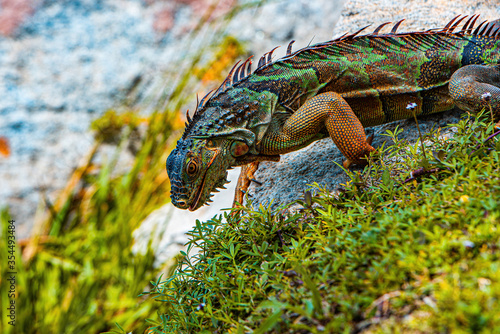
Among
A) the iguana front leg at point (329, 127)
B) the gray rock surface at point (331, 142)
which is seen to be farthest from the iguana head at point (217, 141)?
the gray rock surface at point (331, 142)

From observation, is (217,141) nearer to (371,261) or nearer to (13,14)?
(371,261)

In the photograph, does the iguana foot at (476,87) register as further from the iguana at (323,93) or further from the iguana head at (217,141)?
the iguana head at (217,141)

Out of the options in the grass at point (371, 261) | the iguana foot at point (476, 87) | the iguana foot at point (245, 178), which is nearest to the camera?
the grass at point (371, 261)

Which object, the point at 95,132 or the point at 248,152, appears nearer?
the point at 248,152

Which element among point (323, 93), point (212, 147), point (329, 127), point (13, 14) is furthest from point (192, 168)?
point (13, 14)

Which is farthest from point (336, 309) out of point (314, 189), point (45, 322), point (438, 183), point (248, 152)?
point (45, 322)

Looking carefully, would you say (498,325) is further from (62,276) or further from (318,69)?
(62,276)
